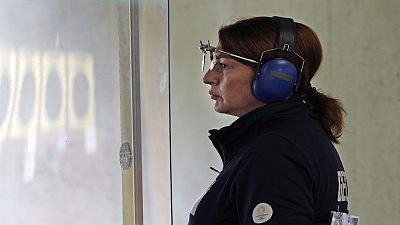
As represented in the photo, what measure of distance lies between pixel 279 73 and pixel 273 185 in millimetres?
236

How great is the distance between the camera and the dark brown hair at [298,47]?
0.98 meters

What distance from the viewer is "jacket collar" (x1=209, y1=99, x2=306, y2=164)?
0.95 metres

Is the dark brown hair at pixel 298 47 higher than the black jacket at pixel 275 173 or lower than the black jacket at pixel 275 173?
higher

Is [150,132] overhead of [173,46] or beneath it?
beneath

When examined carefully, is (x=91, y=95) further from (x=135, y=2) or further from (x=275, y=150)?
(x=275, y=150)

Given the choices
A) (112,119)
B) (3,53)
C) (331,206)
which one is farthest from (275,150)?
(112,119)

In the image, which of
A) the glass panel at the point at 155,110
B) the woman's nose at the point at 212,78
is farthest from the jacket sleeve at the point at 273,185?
the glass panel at the point at 155,110

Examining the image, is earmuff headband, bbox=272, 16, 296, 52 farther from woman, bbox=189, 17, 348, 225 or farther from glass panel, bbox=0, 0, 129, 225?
glass panel, bbox=0, 0, 129, 225

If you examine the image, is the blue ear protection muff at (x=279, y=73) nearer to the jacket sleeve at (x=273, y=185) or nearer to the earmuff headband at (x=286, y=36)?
the earmuff headband at (x=286, y=36)

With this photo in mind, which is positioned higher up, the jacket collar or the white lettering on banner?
the jacket collar

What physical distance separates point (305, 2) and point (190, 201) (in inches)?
37.5

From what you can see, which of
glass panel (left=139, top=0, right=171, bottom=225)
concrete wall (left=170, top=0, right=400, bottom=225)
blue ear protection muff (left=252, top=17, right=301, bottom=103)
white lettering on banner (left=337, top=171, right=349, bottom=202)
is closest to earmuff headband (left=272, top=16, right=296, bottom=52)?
blue ear protection muff (left=252, top=17, right=301, bottom=103)

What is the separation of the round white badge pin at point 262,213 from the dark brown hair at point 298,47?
269 millimetres

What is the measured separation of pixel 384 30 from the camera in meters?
1.83
